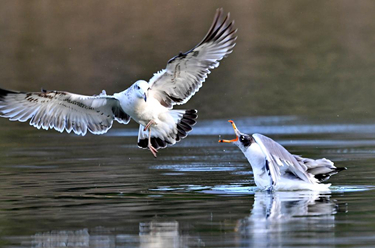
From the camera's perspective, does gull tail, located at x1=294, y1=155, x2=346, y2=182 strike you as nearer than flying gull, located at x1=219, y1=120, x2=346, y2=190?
No

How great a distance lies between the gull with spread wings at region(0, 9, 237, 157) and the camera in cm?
1168

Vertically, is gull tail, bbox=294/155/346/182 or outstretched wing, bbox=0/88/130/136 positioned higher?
outstretched wing, bbox=0/88/130/136

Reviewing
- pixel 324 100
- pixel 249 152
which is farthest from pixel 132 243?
pixel 324 100

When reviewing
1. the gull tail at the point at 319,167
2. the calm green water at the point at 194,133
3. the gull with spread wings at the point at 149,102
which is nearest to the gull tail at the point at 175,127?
the gull with spread wings at the point at 149,102

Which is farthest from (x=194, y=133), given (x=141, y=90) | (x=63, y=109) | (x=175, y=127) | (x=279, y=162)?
(x=279, y=162)

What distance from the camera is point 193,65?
39.0 ft

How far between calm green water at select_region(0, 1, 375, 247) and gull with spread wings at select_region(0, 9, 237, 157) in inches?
25.0

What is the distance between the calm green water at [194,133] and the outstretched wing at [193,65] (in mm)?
1097

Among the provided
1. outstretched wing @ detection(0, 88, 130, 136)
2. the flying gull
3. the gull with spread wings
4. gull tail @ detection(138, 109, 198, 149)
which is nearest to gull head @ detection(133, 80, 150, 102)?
the gull with spread wings

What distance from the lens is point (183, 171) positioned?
41.0ft

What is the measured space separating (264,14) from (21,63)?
910 cm

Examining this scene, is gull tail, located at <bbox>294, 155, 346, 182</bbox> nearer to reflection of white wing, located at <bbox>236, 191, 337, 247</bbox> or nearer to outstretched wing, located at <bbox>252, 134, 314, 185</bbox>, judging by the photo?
outstretched wing, located at <bbox>252, 134, 314, 185</bbox>

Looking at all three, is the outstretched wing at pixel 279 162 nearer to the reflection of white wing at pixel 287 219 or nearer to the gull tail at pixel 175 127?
the reflection of white wing at pixel 287 219

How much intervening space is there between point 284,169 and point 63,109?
3.33 meters
